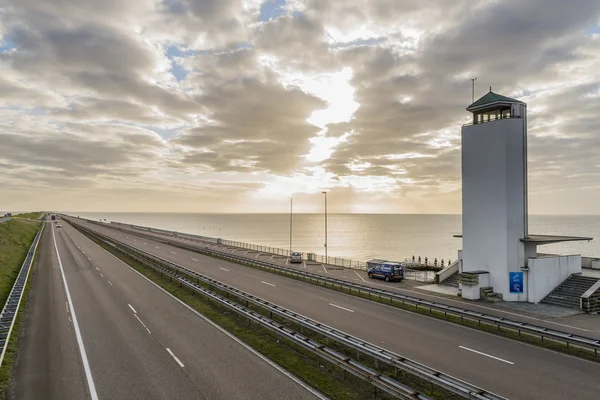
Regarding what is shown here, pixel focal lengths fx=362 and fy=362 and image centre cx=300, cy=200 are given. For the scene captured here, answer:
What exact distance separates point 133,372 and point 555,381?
55.6ft

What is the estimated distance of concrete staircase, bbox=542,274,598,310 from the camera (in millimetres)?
26828

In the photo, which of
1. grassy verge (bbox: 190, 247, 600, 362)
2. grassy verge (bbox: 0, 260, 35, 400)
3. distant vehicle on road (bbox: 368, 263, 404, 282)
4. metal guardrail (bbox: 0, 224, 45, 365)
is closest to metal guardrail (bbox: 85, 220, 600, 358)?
grassy verge (bbox: 190, 247, 600, 362)

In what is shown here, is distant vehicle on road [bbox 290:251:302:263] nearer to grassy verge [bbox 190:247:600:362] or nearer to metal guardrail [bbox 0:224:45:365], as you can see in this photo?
grassy verge [bbox 190:247:600:362]

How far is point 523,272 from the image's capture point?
1123 inches

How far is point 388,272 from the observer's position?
37.5 m

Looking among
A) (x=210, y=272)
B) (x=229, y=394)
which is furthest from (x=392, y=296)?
(x=210, y=272)

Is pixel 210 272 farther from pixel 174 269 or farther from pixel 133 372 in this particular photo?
pixel 133 372

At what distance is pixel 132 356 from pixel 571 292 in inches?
1204

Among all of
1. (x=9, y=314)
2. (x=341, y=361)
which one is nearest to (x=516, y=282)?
(x=341, y=361)

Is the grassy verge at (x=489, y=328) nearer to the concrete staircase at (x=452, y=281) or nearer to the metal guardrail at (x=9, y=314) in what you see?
the concrete staircase at (x=452, y=281)

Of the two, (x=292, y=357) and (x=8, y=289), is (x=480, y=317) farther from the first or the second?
(x=8, y=289)

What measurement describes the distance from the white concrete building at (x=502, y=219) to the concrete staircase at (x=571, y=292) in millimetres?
434

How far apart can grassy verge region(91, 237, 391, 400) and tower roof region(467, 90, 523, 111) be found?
83.8ft

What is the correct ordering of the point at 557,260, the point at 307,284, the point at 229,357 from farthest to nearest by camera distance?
1. the point at 307,284
2. the point at 557,260
3. the point at 229,357
